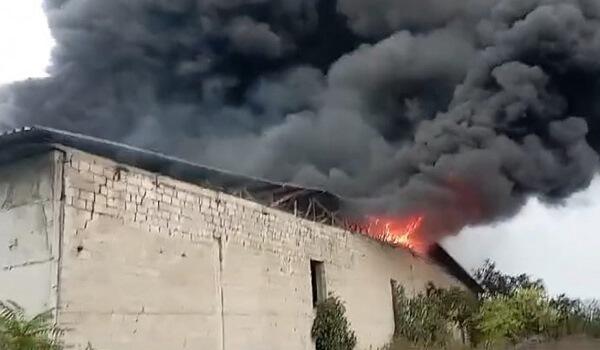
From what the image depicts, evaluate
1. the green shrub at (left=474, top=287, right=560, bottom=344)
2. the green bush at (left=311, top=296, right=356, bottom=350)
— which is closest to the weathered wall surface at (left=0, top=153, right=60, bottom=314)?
the green bush at (left=311, top=296, right=356, bottom=350)

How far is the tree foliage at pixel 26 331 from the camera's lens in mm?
7000

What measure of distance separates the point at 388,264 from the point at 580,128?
17.7 ft

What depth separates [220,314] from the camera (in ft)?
33.0

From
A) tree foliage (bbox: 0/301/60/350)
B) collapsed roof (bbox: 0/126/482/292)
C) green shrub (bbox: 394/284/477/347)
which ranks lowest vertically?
tree foliage (bbox: 0/301/60/350)

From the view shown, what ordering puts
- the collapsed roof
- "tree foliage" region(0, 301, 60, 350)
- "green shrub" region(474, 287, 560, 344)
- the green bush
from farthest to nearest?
"green shrub" region(474, 287, 560, 344) < the green bush < the collapsed roof < "tree foliage" region(0, 301, 60, 350)

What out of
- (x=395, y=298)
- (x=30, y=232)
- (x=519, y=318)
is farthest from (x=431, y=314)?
(x=30, y=232)

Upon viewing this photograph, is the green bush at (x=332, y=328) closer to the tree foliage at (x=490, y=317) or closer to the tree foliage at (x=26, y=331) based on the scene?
the tree foliage at (x=490, y=317)

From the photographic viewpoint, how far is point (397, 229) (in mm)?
16969

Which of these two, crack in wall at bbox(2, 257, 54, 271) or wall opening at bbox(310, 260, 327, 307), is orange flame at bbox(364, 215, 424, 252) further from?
crack in wall at bbox(2, 257, 54, 271)

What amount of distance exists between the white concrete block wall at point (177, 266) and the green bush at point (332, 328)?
0.84ft

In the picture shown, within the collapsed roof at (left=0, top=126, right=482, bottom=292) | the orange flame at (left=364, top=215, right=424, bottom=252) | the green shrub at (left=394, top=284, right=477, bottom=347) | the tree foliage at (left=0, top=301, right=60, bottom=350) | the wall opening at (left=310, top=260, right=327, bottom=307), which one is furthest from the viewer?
the orange flame at (left=364, top=215, right=424, bottom=252)

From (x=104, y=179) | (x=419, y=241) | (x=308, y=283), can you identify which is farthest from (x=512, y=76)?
(x=104, y=179)

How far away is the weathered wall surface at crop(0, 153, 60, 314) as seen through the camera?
771 centimetres

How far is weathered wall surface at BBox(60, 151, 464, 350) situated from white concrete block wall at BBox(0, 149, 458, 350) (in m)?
0.02
